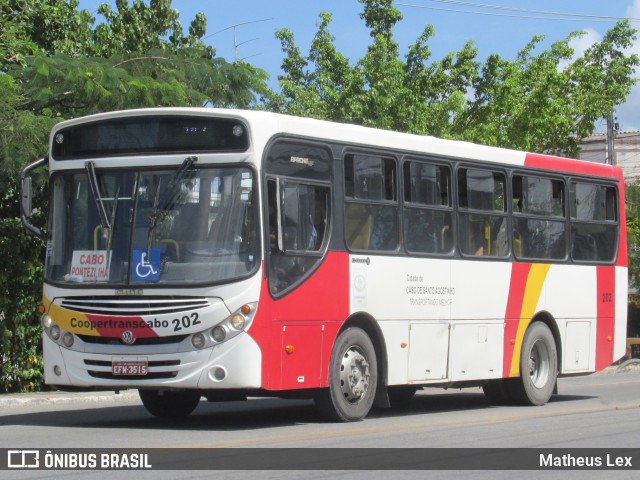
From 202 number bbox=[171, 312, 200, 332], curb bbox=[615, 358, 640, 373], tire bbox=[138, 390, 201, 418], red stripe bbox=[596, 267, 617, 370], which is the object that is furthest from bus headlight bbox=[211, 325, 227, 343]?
Answer: curb bbox=[615, 358, 640, 373]

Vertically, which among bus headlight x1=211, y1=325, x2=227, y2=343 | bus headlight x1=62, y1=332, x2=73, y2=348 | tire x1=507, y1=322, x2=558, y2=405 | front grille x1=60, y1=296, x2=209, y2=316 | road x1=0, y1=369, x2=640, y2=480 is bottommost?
road x1=0, y1=369, x2=640, y2=480

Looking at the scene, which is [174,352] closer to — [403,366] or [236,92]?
[403,366]

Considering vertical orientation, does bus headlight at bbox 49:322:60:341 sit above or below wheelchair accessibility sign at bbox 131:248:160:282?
below

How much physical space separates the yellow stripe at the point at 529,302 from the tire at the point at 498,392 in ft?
1.61

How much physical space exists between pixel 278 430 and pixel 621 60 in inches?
1037

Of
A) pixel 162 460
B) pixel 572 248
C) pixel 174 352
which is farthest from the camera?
pixel 572 248

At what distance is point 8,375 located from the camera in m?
17.8

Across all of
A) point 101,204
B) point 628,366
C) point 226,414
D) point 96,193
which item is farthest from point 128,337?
point 628,366

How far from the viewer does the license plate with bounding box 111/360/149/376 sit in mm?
11922

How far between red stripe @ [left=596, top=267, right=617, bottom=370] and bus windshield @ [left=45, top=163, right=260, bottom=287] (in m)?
7.47

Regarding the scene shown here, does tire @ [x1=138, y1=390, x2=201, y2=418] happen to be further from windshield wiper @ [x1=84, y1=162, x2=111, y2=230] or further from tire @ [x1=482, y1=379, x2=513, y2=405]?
tire @ [x1=482, y1=379, x2=513, y2=405]

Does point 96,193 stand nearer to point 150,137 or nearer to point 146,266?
point 150,137

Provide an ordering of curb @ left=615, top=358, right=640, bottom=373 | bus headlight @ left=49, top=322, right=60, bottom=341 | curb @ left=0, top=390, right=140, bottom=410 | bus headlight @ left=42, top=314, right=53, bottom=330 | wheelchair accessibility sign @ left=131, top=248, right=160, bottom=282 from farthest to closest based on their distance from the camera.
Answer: curb @ left=615, top=358, right=640, bottom=373 → curb @ left=0, top=390, right=140, bottom=410 → bus headlight @ left=42, top=314, right=53, bottom=330 → bus headlight @ left=49, top=322, right=60, bottom=341 → wheelchair accessibility sign @ left=131, top=248, right=160, bottom=282

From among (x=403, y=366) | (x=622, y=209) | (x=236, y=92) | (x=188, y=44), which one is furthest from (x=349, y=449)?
(x=188, y=44)
